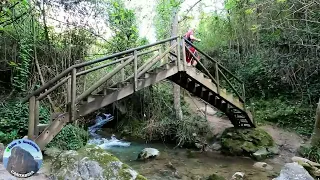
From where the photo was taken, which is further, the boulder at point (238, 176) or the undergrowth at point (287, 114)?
the undergrowth at point (287, 114)

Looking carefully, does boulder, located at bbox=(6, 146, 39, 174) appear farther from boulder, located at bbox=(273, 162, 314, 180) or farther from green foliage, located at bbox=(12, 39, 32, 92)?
green foliage, located at bbox=(12, 39, 32, 92)

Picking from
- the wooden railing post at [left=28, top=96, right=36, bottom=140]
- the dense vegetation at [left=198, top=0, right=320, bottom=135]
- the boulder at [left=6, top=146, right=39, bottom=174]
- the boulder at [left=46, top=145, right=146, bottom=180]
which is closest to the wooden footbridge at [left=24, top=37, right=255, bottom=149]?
the wooden railing post at [left=28, top=96, right=36, bottom=140]

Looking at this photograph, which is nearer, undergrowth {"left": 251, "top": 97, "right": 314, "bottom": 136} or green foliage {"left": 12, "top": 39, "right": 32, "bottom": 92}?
green foliage {"left": 12, "top": 39, "right": 32, "bottom": 92}

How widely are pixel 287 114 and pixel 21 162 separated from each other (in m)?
9.26

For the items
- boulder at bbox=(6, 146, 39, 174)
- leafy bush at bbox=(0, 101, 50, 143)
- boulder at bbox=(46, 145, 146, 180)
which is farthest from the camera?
leafy bush at bbox=(0, 101, 50, 143)

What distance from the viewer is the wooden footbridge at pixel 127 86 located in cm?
509

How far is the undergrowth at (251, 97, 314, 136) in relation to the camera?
8.92 meters

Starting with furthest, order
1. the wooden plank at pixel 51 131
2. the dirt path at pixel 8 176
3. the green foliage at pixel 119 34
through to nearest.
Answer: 1. the green foliage at pixel 119 34
2. the wooden plank at pixel 51 131
3. the dirt path at pixel 8 176

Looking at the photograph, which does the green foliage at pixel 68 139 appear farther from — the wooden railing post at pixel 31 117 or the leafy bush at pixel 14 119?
the wooden railing post at pixel 31 117

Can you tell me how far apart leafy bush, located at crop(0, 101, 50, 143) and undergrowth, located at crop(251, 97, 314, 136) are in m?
7.32

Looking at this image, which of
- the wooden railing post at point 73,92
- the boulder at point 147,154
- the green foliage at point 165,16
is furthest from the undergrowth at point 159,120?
the wooden railing post at point 73,92

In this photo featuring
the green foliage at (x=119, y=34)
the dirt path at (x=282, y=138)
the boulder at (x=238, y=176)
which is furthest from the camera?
the green foliage at (x=119, y=34)

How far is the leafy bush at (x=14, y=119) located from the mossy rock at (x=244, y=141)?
569cm

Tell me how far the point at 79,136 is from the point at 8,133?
1.85 meters
